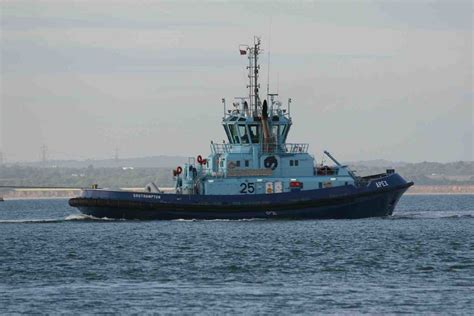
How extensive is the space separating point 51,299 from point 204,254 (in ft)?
45.1

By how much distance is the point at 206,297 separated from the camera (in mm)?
37250

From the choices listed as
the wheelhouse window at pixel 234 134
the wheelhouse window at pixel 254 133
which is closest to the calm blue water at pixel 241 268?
the wheelhouse window at pixel 254 133

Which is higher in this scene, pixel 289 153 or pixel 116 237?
pixel 289 153

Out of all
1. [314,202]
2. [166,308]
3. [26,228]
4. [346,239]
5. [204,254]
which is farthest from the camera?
[26,228]

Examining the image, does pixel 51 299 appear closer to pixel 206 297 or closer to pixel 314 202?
pixel 206 297

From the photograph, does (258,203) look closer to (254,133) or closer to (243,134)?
(254,133)

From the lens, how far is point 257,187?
68188 mm

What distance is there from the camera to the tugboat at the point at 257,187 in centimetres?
6794

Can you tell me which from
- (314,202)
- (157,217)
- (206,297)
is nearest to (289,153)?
(314,202)

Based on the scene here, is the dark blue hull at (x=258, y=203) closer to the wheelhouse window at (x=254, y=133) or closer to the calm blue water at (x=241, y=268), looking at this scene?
the calm blue water at (x=241, y=268)

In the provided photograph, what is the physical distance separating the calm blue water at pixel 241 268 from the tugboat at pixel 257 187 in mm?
1039

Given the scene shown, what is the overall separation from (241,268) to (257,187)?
77.0ft

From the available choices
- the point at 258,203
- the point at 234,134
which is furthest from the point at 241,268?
the point at 234,134

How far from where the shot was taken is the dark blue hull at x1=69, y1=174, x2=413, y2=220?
67812mm
